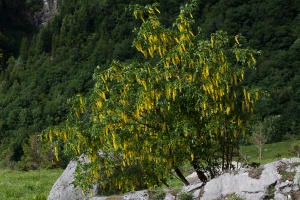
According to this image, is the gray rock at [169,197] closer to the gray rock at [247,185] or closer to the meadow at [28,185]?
the gray rock at [247,185]

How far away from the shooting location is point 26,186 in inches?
878

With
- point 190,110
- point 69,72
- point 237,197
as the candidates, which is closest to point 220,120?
point 190,110

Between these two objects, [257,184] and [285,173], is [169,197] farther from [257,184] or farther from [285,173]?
[285,173]

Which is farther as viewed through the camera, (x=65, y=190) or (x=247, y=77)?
(x=247, y=77)

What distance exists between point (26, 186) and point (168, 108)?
38.3 feet

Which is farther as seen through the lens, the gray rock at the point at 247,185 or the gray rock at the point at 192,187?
the gray rock at the point at 192,187

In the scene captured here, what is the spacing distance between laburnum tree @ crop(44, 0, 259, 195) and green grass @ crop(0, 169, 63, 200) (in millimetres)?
5685

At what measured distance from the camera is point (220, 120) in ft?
40.7

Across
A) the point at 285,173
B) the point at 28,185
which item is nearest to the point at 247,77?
the point at 28,185

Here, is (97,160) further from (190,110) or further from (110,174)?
(190,110)

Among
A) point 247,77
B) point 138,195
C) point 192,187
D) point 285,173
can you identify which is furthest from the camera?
point 247,77

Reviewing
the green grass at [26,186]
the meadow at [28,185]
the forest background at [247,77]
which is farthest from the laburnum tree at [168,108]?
the forest background at [247,77]

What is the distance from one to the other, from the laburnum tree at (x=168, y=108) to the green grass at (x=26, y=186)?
5.69 meters

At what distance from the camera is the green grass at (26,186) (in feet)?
67.3
